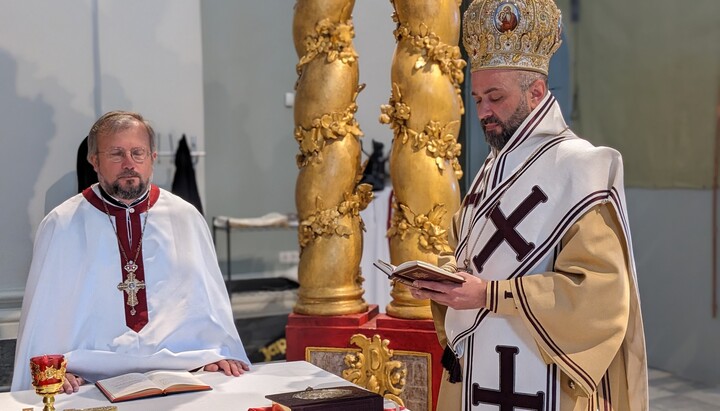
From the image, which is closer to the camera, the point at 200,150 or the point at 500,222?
the point at 500,222

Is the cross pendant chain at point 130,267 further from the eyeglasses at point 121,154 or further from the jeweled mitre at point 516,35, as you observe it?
the jeweled mitre at point 516,35

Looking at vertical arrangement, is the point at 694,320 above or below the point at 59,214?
below

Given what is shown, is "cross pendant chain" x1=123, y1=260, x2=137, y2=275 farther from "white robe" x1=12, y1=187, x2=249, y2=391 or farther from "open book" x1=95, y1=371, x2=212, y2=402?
"open book" x1=95, y1=371, x2=212, y2=402

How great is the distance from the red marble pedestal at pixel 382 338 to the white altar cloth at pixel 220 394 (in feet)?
2.94

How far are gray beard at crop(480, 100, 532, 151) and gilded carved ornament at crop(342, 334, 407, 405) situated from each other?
1562 millimetres

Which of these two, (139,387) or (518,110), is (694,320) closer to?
(518,110)

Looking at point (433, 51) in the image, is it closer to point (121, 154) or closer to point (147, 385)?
point (121, 154)

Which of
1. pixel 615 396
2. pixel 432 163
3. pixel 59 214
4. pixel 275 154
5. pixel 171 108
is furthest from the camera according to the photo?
pixel 275 154

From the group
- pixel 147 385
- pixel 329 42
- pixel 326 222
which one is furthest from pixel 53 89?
pixel 147 385

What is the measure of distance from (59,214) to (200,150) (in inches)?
138

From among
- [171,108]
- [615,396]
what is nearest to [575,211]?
[615,396]

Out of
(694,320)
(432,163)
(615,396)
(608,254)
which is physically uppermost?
Result: (432,163)

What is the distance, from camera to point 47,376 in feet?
7.85

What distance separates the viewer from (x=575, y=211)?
8.21 ft
